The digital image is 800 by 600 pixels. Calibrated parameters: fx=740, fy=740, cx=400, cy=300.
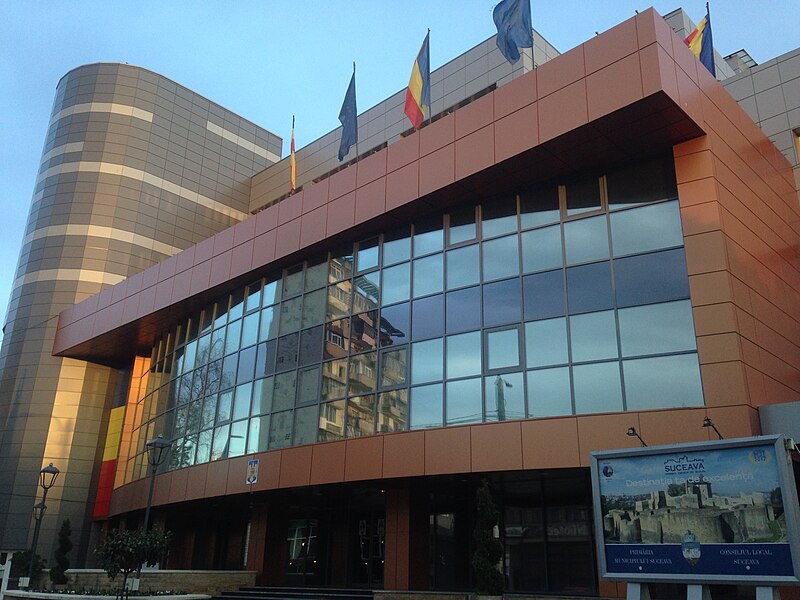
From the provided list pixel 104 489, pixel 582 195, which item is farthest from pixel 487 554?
pixel 104 489

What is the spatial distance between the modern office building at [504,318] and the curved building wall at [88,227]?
35.7ft

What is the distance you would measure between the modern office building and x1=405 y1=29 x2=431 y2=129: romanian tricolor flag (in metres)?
1.15

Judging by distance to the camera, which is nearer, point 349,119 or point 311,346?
point 311,346

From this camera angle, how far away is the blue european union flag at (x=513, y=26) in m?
22.1

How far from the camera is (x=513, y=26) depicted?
875 inches

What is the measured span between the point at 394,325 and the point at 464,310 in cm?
263

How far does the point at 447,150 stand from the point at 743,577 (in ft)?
46.9

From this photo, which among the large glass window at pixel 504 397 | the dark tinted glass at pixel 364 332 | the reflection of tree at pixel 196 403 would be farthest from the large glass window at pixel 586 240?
the reflection of tree at pixel 196 403

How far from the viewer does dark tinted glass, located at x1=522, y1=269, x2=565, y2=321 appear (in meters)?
20.1

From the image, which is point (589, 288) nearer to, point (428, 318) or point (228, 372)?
point (428, 318)

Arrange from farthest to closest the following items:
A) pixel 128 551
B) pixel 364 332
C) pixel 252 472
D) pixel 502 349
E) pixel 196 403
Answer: pixel 196 403 < pixel 252 472 < pixel 364 332 < pixel 502 349 < pixel 128 551

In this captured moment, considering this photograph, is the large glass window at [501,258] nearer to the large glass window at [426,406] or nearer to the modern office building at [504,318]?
the modern office building at [504,318]

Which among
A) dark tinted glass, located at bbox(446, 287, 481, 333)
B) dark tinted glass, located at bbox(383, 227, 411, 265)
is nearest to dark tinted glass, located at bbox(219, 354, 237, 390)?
dark tinted glass, located at bbox(383, 227, 411, 265)

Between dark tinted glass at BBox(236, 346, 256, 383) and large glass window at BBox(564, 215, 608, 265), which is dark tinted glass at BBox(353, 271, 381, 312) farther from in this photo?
large glass window at BBox(564, 215, 608, 265)
